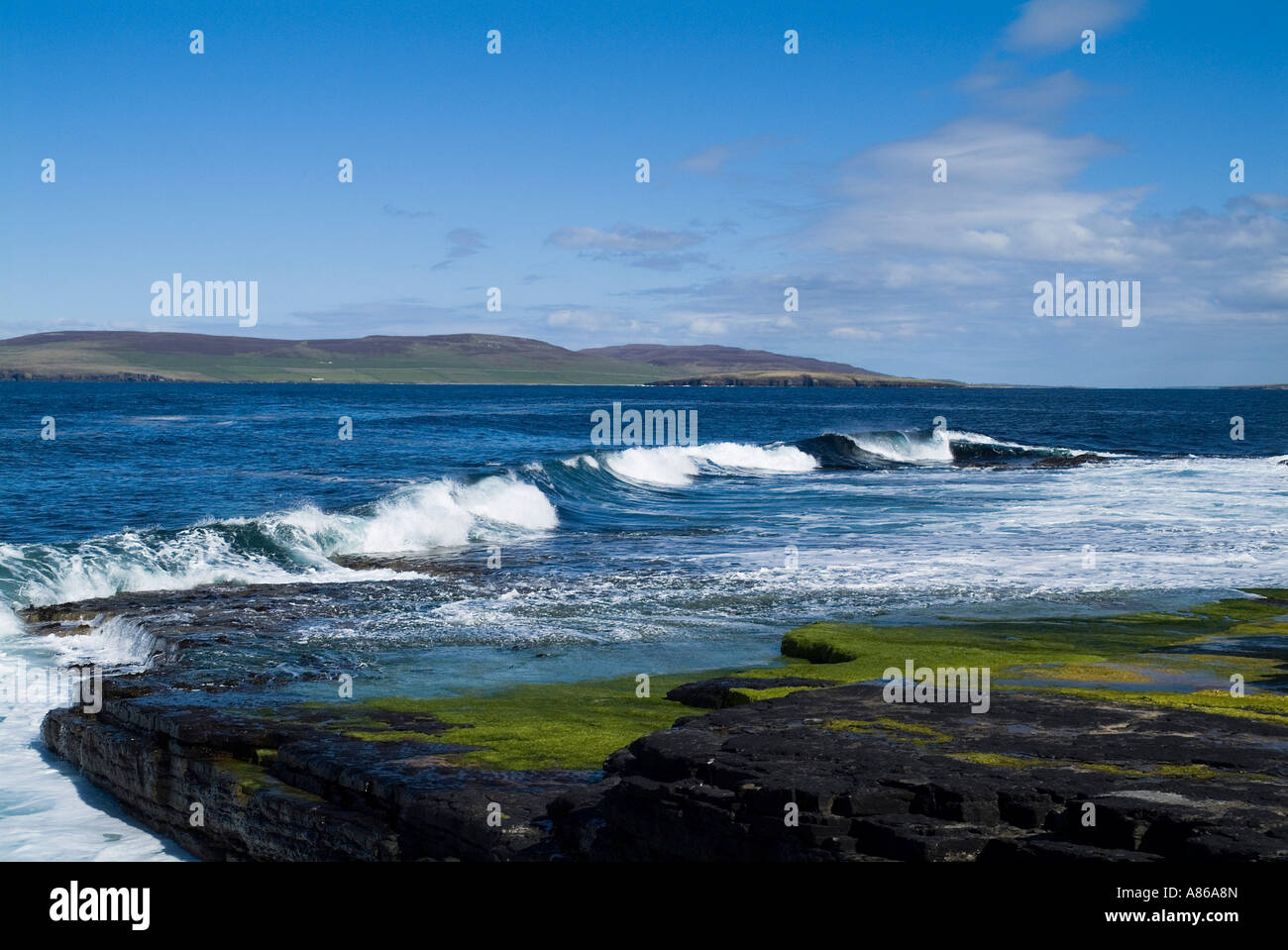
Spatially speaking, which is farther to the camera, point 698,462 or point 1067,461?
point 1067,461

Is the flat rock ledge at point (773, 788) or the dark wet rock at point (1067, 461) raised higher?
the dark wet rock at point (1067, 461)

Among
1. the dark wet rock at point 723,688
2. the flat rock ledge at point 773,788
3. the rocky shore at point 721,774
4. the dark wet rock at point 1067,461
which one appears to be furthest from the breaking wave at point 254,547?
the dark wet rock at point 1067,461

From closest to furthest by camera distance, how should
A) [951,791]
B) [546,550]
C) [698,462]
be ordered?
1. [951,791]
2. [546,550]
3. [698,462]

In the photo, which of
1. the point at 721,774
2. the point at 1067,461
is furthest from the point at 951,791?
the point at 1067,461

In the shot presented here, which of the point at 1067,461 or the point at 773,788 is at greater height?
the point at 1067,461

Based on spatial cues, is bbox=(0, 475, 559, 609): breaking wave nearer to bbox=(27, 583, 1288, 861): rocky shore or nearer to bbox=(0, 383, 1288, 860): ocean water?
bbox=(0, 383, 1288, 860): ocean water

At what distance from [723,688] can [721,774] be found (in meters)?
5.19

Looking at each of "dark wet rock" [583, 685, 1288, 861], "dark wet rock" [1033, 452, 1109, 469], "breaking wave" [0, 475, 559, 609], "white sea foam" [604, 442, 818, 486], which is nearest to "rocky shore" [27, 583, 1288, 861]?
"dark wet rock" [583, 685, 1288, 861]

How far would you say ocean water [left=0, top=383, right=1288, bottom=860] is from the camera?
1745 centimetres

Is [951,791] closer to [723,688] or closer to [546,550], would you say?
[723,688]

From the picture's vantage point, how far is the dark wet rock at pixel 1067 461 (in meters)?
61.2

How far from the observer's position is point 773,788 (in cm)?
838

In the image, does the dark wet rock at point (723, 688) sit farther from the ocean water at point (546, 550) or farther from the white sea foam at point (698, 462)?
the white sea foam at point (698, 462)

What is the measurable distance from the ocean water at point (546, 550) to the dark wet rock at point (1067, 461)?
1.14 meters
